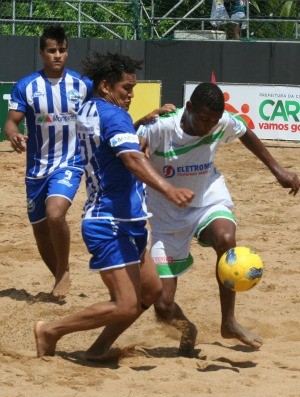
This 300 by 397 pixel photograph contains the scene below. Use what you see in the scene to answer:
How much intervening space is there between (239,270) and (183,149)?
978 mm

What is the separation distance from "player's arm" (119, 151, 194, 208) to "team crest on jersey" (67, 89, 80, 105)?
2.48m

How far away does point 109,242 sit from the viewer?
571cm

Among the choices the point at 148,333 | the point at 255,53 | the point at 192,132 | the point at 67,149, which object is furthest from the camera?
the point at 255,53

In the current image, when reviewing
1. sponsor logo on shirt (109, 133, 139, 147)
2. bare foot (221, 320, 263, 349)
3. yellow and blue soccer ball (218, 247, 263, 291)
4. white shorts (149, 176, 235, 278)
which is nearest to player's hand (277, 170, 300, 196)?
white shorts (149, 176, 235, 278)

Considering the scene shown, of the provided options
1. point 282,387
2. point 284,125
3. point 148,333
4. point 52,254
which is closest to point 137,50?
point 284,125

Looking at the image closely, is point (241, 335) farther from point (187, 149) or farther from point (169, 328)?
point (187, 149)

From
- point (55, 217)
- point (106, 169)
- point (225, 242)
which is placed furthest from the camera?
point (55, 217)

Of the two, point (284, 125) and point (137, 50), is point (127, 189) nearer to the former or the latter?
point (284, 125)

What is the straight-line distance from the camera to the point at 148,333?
23.4 feet

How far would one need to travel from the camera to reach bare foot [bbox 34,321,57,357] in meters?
6.05

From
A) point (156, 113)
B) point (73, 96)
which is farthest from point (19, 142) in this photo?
point (156, 113)

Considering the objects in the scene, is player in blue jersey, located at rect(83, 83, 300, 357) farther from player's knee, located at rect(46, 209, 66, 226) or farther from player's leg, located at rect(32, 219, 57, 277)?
player's leg, located at rect(32, 219, 57, 277)

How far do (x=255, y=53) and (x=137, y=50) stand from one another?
7.35 ft

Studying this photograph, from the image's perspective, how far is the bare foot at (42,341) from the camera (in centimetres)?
605
